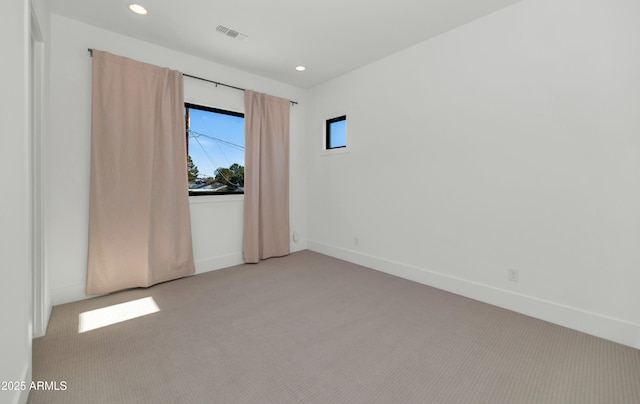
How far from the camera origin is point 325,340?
212 cm

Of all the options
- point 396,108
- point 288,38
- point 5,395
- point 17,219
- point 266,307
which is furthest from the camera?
point 396,108

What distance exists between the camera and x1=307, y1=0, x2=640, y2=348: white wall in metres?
2.12

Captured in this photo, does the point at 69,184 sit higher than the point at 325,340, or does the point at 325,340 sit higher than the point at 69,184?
the point at 69,184

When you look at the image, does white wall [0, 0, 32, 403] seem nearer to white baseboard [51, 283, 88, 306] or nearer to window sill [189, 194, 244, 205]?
white baseboard [51, 283, 88, 306]

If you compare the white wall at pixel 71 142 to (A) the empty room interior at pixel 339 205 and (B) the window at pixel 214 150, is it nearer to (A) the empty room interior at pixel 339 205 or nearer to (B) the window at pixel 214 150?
(A) the empty room interior at pixel 339 205

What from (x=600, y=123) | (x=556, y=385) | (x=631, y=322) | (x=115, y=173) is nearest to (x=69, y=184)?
(x=115, y=173)

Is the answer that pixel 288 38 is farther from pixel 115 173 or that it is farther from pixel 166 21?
pixel 115 173

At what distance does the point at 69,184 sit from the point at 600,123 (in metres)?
4.65

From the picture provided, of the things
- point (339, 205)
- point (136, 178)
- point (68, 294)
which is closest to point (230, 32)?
point (136, 178)

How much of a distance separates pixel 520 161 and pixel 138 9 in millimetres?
3721

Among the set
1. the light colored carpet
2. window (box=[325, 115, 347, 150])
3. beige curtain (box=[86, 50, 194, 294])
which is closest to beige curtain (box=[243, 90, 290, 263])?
window (box=[325, 115, 347, 150])

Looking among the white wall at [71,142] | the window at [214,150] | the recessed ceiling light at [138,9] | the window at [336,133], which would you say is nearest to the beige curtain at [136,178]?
the white wall at [71,142]

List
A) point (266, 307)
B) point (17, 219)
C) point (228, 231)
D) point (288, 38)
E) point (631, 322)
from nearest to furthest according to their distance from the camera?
point (17, 219), point (631, 322), point (266, 307), point (288, 38), point (228, 231)

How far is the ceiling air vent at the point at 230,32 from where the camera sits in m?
2.90
